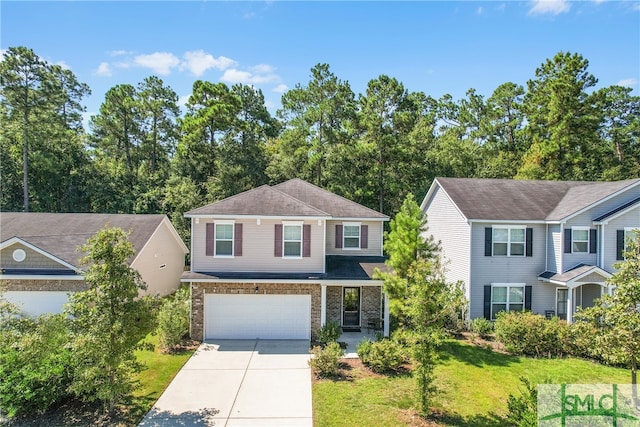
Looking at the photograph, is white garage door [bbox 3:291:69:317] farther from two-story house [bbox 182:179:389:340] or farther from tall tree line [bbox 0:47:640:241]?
tall tree line [bbox 0:47:640:241]

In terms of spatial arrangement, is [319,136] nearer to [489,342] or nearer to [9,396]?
[489,342]

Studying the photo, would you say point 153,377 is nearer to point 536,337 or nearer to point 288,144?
point 536,337

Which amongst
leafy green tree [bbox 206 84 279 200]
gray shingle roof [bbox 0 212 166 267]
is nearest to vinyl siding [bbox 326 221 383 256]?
gray shingle roof [bbox 0 212 166 267]

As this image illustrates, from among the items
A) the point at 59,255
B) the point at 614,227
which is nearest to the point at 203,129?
the point at 59,255

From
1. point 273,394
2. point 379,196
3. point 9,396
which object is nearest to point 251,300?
point 273,394

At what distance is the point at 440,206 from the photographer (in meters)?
20.5

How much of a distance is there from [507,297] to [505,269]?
1327 millimetres

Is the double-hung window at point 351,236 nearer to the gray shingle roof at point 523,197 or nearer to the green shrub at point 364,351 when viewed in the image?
the gray shingle roof at point 523,197

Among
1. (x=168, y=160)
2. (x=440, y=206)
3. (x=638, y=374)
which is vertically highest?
(x=168, y=160)

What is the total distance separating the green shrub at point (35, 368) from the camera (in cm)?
867

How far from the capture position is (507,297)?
675 inches

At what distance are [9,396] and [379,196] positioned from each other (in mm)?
26821

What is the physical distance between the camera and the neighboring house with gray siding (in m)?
15.0

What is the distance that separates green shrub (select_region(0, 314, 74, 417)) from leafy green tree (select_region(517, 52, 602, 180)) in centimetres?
3357
